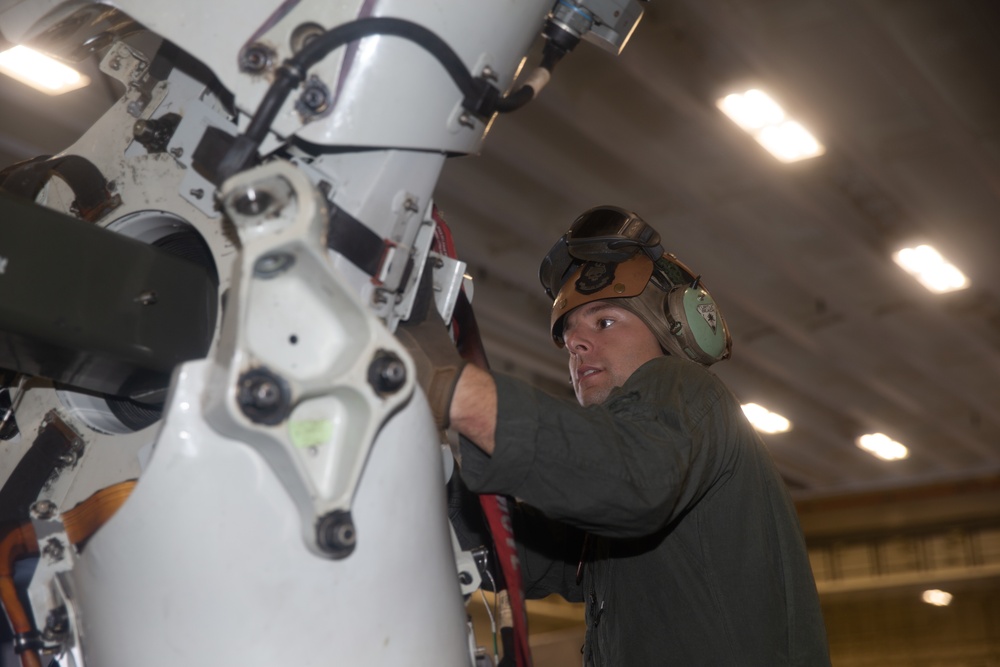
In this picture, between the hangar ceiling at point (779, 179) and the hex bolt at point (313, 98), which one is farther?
the hangar ceiling at point (779, 179)

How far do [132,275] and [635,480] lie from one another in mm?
824

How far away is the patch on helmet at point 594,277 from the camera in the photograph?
8.64 feet

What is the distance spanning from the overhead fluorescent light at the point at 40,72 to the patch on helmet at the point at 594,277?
246 cm

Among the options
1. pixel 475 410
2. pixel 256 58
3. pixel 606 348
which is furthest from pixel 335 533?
pixel 606 348

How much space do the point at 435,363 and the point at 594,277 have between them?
1069mm

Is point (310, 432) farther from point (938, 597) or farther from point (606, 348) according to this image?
point (938, 597)

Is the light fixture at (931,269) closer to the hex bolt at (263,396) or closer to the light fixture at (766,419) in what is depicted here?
the light fixture at (766,419)

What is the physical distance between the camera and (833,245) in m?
6.51

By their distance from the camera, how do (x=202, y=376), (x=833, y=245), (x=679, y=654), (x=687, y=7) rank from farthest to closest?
(x=833, y=245) → (x=687, y=7) → (x=679, y=654) → (x=202, y=376)

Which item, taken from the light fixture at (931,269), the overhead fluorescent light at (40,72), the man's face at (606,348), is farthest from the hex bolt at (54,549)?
the light fixture at (931,269)

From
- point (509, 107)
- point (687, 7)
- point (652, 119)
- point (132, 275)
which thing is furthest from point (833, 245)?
point (132, 275)

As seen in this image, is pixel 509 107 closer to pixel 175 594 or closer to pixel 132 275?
pixel 132 275

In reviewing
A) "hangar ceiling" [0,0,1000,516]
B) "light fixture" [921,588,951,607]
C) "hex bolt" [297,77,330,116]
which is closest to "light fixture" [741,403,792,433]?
"hangar ceiling" [0,0,1000,516]

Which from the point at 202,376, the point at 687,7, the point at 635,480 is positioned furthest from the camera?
the point at 687,7
